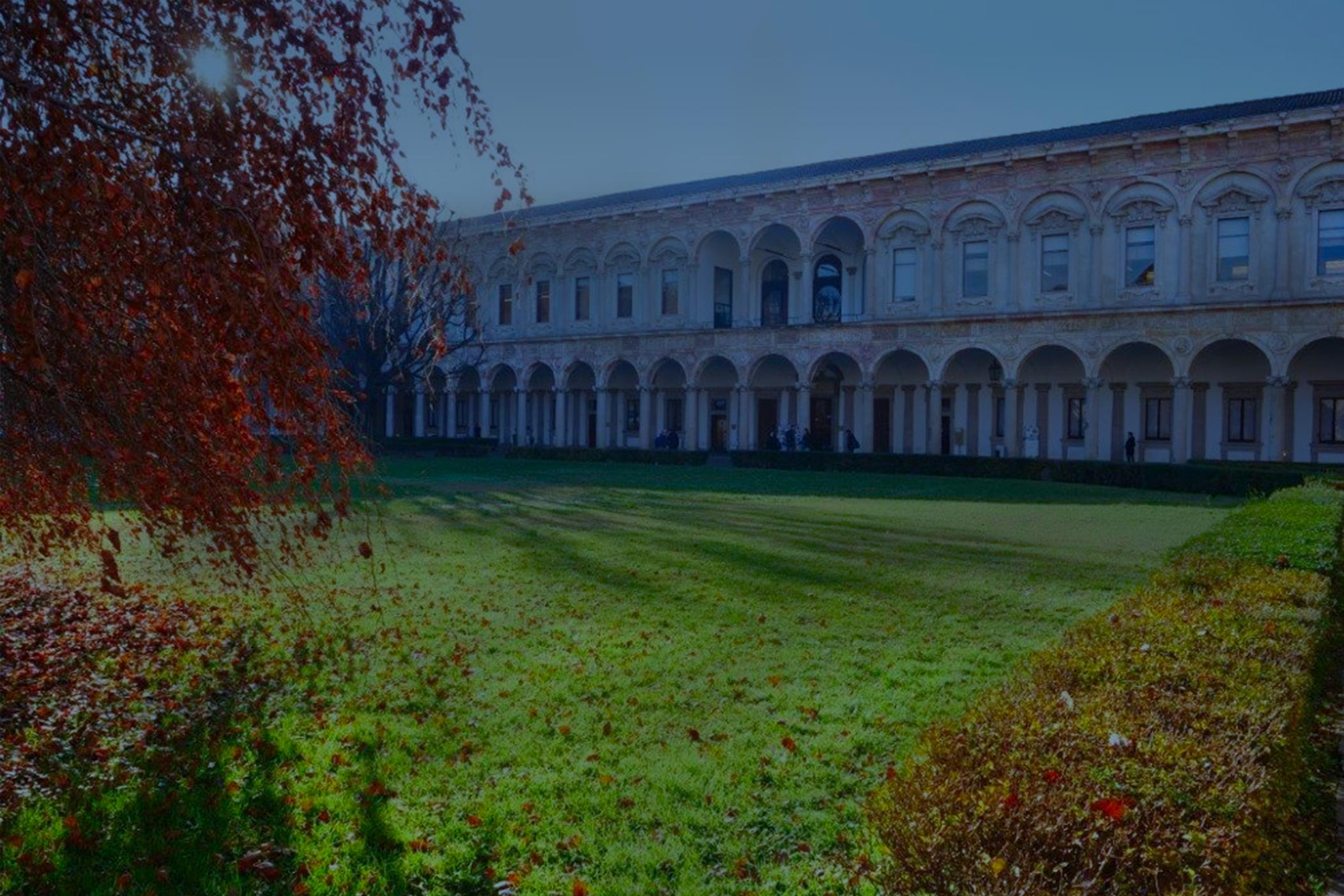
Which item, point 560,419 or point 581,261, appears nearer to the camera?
point 581,261

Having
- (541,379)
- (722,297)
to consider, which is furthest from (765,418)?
(541,379)

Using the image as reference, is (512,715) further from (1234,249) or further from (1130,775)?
(1234,249)

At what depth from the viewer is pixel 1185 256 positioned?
1367 inches

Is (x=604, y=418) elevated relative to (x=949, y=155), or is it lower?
lower

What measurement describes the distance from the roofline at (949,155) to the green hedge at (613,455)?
1026 cm

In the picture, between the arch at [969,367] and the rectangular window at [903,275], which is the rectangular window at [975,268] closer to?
the rectangular window at [903,275]

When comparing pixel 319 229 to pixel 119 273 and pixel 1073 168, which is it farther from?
pixel 1073 168

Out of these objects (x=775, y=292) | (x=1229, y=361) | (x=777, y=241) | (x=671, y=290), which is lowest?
(x=1229, y=361)

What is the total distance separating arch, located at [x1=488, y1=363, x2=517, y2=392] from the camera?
2112 inches

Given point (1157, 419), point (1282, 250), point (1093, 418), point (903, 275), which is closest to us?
point (1282, 250)

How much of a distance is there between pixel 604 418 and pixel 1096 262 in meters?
23.7

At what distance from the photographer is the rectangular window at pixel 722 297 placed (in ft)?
155

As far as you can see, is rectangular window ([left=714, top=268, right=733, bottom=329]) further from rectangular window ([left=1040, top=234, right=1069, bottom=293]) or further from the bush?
the bush

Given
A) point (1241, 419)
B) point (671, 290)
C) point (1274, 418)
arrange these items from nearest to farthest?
point (1274, 418)
point (1241, 419)
point (671, 290)
